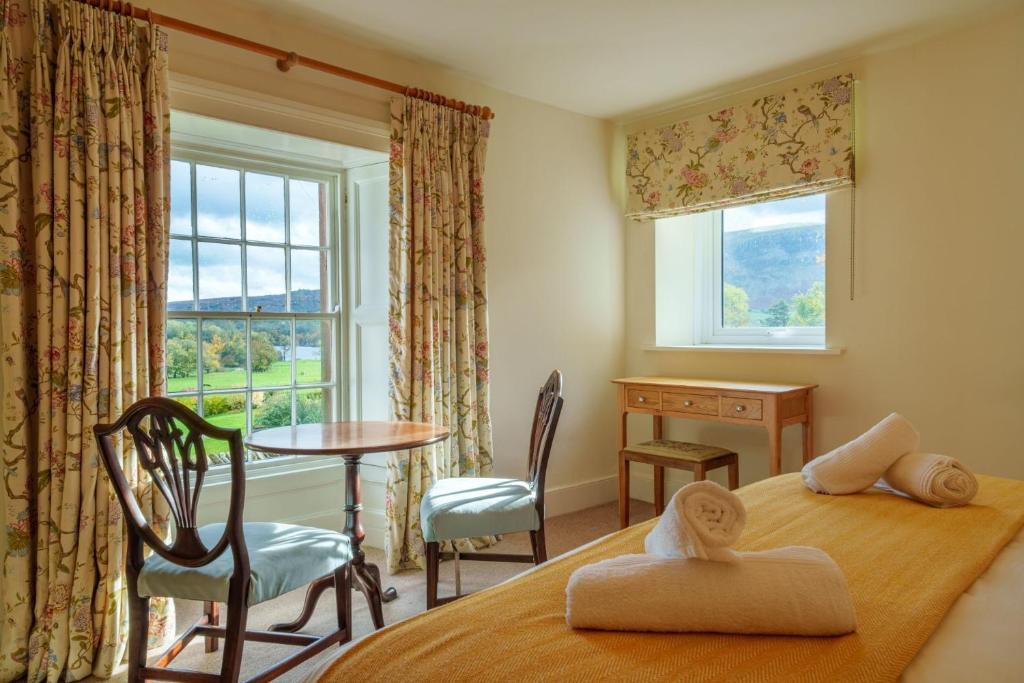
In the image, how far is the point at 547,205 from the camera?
3.94 metres

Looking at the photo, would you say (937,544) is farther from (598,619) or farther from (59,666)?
(59,666)

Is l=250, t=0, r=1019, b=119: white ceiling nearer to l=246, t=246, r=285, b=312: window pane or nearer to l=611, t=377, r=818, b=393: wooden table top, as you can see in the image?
l=246, t=246, r=285, b=312: window pane

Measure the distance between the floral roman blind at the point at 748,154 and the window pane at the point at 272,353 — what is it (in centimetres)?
217

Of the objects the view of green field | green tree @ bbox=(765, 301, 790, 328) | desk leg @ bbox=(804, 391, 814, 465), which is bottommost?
desk leg @ bbox=(804, 391, 814, 465)

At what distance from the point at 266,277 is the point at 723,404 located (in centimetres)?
231

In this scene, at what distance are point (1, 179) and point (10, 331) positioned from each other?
472 millimetres

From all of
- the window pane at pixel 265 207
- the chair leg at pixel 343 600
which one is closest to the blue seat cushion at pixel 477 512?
the chair leg at pixel 343 600

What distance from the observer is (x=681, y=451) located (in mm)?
3447

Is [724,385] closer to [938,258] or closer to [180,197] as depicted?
[938,258]

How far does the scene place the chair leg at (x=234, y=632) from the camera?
5.92 feet

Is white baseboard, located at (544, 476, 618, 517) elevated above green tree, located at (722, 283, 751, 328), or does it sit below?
below

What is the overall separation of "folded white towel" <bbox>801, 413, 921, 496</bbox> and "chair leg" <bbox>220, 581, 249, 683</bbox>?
5.20 ft

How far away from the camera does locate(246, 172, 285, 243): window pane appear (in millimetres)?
3254

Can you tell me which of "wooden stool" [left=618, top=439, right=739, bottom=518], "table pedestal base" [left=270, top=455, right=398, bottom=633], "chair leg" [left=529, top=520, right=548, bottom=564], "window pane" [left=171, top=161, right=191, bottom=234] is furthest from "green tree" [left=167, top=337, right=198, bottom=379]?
"wooden stool" [left=618, top=439, right=739, bottom=518]
